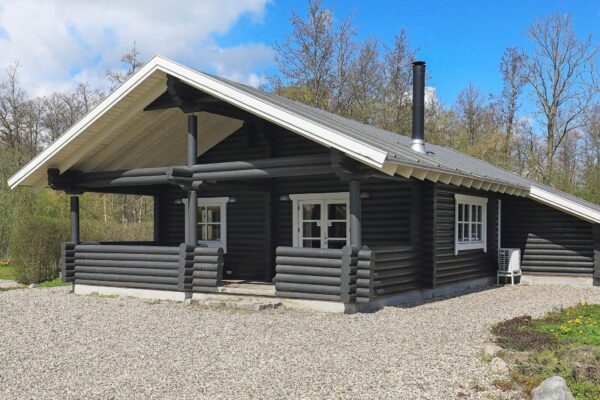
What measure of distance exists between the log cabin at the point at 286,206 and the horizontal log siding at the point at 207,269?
21mm

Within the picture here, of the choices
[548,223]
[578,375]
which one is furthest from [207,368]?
[548,223]

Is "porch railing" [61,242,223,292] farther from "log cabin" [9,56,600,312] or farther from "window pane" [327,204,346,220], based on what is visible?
"window pane" [327,204,346,220]

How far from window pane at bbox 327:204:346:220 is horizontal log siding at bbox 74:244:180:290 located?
3321 mm

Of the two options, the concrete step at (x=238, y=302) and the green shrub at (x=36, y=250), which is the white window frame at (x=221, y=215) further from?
the green shrub at (x=36, y=250)

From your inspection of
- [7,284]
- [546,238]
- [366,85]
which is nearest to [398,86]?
[366,85]

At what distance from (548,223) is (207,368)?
11.0 m

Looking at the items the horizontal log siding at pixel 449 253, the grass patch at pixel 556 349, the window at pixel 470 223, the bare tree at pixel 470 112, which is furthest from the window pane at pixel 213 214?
the bare tree at pixel 470 112

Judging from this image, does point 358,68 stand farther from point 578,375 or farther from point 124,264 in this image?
point 578,375

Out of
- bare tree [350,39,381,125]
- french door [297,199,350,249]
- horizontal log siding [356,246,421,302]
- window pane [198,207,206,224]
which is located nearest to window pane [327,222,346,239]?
french door [297,199,350,249]

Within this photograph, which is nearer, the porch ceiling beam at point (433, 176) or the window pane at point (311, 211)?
the porch ceiling beam at point (433, 176)

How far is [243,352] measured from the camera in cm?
679

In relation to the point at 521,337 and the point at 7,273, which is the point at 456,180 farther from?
the point at 7,273

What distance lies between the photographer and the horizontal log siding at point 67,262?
40.6 ft

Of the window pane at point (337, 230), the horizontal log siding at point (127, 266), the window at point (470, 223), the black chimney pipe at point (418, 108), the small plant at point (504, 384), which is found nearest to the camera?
the small plant at point (504, 384)
